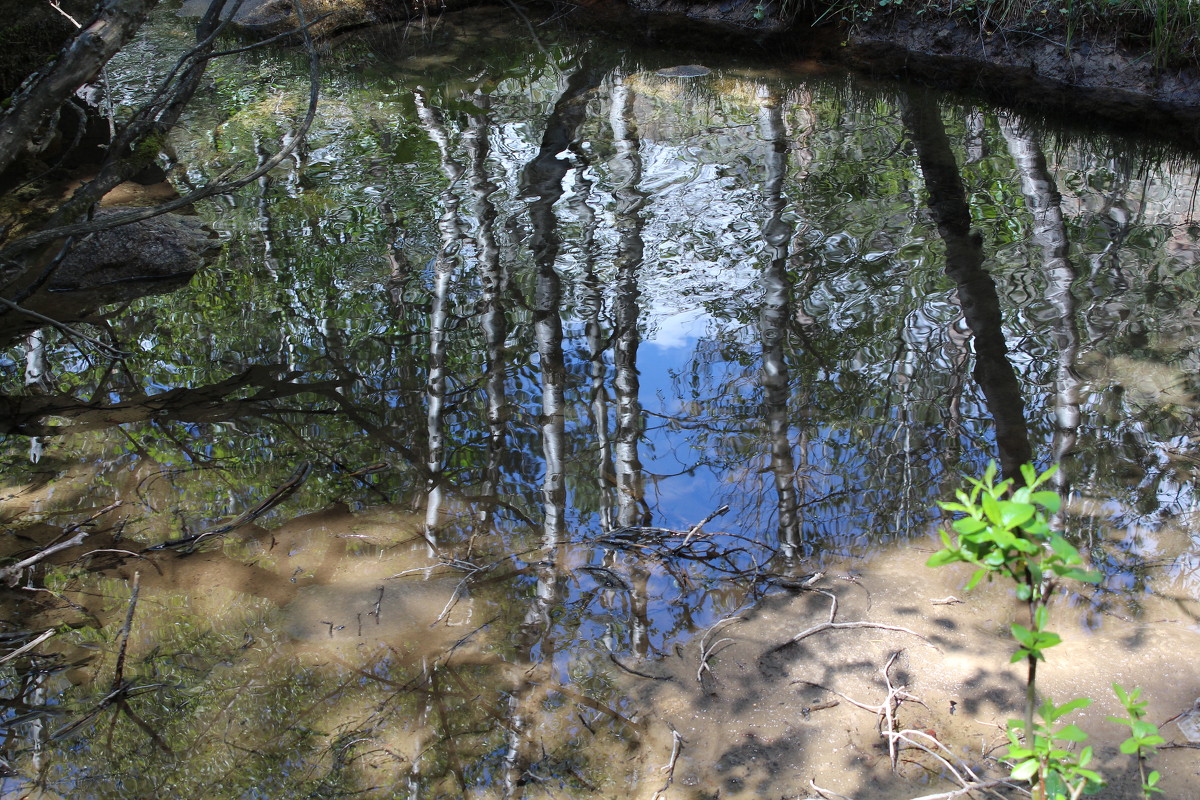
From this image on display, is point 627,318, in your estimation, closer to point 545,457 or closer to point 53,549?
point 545,457

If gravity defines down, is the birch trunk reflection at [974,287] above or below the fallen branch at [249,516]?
above

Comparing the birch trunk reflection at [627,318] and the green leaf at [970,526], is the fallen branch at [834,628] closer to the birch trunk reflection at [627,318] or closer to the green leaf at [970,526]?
the birch trunk reflection at [627,318]

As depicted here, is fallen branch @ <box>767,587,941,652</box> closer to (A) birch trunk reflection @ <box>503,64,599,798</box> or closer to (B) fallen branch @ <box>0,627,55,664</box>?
(A) birch trunk reflection @ <box>503,64,599,798</box>

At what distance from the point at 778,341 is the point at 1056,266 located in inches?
77.9

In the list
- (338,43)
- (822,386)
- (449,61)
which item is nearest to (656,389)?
(822,386)

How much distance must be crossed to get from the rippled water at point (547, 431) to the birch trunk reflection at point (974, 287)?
26mm

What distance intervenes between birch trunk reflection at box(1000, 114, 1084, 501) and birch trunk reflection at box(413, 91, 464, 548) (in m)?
2.62

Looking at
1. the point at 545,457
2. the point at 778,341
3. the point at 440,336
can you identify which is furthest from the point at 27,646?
the point at 778,341

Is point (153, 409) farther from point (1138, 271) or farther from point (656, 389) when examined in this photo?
point (1138, 271)

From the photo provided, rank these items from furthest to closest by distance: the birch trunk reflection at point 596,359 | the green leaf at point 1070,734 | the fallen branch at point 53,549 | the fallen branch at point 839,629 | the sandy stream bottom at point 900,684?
1. the birch trunk reflection at point 596,359
2. the fallen branch at point 53,549
3. the fallen branch at point 839,629
4. the sandy stream bottom at point 900,684
5. the green leaf at point 1070,734

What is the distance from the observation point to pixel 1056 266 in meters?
5.62

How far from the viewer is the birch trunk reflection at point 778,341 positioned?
152 inches

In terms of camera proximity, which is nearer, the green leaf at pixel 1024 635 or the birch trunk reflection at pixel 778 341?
the green leaf at pixel 1024 635

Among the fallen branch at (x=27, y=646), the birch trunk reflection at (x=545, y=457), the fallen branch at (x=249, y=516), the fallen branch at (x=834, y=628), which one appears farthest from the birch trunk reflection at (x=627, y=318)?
the fallen branch at (x=27, y=646)
